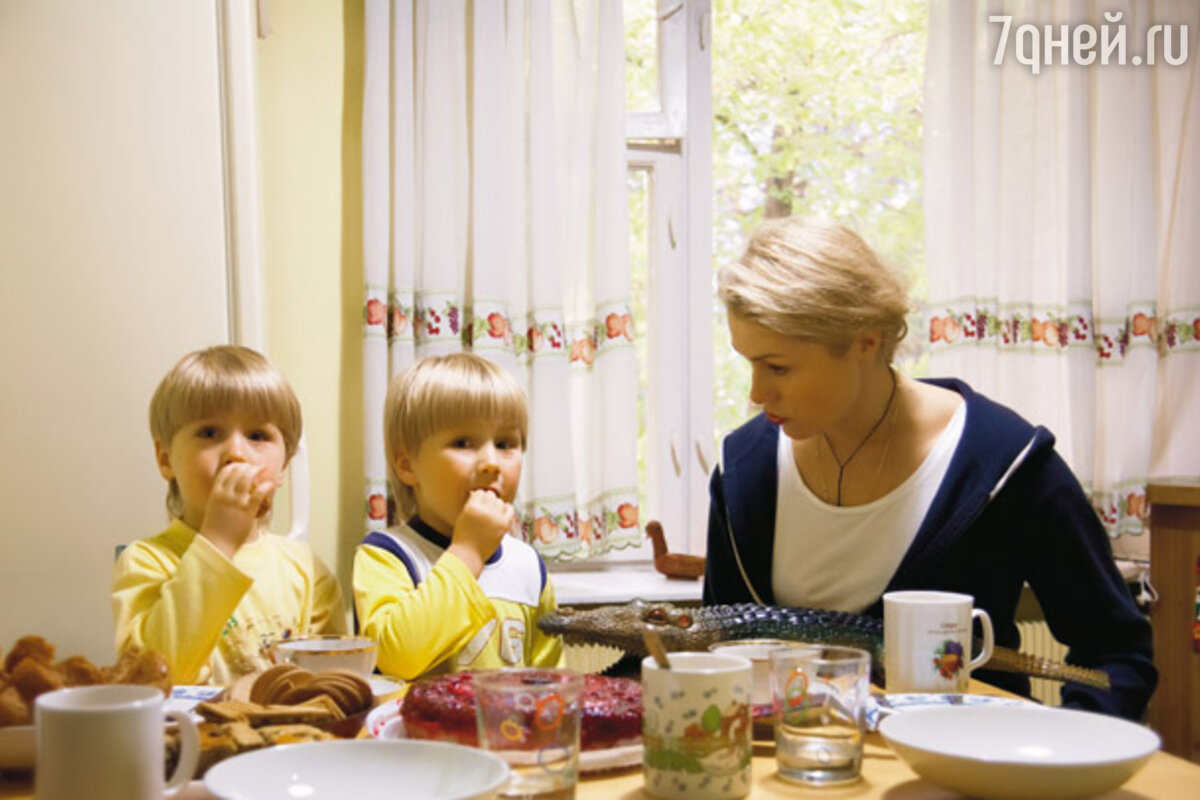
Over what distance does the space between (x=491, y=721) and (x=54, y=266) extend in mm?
1399

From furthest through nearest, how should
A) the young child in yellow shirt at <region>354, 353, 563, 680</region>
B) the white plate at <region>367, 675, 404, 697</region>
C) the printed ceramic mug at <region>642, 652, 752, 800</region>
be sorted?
the young child in yellow shirt at <region>354, 353, 563, 680</region> → the white plate at <region>367, 675, 404, 697</region> → the printed ceramic mug at <region>642, 652, 752, 800</region>

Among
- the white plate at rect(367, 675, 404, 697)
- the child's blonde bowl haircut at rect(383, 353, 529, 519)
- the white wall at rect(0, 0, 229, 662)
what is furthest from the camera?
the white wall at rect(0, 0, 229, 662)

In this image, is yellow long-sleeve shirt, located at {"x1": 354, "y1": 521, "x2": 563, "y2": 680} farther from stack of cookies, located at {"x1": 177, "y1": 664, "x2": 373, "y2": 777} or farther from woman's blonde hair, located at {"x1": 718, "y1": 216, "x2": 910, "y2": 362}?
woman's blonde hair, located at {"x1": 718, "y1": 216, "x2": 910, "y2": 362}

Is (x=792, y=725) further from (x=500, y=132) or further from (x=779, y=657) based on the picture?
(x=500, y=132)

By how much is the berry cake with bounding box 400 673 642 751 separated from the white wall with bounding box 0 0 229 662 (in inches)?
43.7

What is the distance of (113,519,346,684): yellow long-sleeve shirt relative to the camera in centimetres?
132

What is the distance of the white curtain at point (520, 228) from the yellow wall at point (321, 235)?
97mm

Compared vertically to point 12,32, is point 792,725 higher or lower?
lower

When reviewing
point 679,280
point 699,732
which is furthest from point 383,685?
point 679,280

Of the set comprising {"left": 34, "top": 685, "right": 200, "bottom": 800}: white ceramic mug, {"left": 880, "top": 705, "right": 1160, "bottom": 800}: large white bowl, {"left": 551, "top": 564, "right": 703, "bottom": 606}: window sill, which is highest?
{"left": 34, "top": 685, "right": 200, "bottom": 800}: white ceramic mug

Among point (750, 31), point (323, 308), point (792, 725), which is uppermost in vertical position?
point (750, 31)

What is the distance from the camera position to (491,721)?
83cm

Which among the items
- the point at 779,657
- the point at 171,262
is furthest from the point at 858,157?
the point at 779,657
